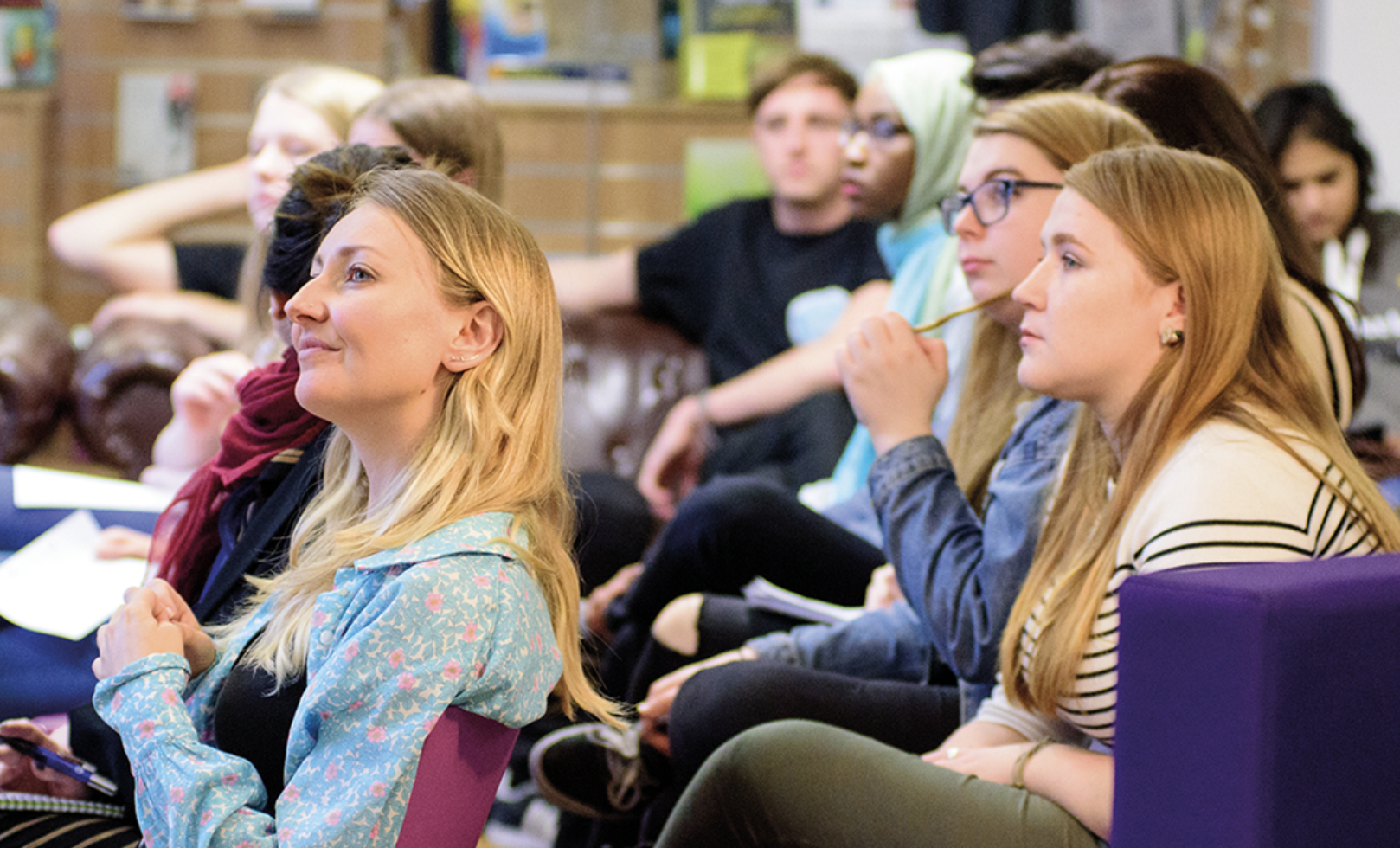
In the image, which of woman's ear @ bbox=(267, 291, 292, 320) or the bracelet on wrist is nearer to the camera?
the bracelet on wrist

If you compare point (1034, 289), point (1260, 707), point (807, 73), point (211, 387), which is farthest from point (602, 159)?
point (1260, 707)

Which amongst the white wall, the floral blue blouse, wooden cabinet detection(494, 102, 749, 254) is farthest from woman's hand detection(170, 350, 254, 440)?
the white wall

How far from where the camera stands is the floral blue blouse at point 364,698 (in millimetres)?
Result: 895

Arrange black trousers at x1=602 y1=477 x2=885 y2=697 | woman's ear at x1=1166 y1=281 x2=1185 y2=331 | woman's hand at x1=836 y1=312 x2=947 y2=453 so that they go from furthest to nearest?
black trousers at x1=602 y1=477 x2=885 y2=697
woman's hand at x1=836 y1=312 x2=947 y2=453
woman's ear at x1=1166 y1=281 x2=1185 y2=331

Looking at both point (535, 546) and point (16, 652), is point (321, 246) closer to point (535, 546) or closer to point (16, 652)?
point (535, 546)

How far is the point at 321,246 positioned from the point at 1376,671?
0.85m

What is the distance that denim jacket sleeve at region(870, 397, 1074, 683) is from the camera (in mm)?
1236

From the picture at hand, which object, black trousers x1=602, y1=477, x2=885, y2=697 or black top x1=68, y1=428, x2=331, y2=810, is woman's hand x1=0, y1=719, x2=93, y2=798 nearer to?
black top x1=68, y1=428, x2=331, y2=810

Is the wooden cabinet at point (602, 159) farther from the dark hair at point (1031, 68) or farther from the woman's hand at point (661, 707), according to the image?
the woman's hand at point (661, 707)

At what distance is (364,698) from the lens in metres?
0.91

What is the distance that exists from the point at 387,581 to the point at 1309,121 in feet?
7.94

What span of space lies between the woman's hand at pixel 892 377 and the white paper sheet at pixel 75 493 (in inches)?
37.0

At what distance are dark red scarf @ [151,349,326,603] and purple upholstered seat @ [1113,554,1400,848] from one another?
79cm

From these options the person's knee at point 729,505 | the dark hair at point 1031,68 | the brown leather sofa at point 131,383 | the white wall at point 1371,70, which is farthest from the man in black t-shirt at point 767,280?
the white wall at point 1371,70
